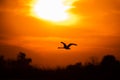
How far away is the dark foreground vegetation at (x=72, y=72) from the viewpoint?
39963 mm

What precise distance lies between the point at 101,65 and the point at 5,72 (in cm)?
753

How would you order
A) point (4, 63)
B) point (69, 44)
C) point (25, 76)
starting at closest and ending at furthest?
1. point (25, 76)
2. point (4, 63)
3. point (69, 44)

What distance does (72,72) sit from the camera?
4175cm

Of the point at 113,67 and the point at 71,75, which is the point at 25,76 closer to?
the point at 71,75

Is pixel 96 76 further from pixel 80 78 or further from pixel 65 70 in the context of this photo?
pixel 65 70

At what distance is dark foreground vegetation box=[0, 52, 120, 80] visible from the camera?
39963 mm

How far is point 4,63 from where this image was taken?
159 ft

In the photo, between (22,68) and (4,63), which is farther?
(4,63)

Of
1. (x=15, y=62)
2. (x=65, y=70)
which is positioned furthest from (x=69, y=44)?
(x=65, y=70)

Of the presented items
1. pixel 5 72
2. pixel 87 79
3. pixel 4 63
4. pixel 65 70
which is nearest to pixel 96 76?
pixel 87 79

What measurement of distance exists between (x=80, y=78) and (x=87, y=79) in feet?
2.09

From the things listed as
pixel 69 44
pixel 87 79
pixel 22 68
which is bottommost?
pixel 87 79

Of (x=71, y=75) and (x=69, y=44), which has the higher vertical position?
(x=69, y=44)

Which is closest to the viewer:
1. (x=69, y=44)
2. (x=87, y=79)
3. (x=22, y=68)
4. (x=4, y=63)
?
(x=87, y=79)
